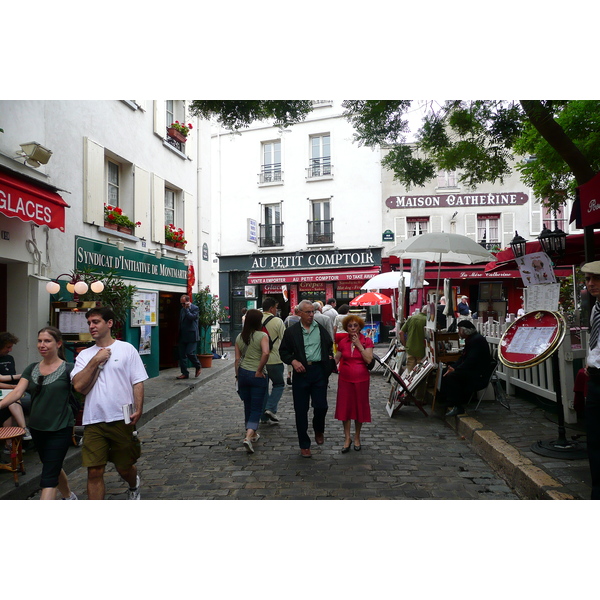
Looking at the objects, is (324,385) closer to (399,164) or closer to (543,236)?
(543,236)

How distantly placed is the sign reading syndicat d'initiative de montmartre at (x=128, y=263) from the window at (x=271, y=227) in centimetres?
1032

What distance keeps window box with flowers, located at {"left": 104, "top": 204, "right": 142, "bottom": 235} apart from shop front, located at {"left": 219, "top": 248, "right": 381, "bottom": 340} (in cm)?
1114

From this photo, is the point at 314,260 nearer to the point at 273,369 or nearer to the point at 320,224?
the point at 320,224

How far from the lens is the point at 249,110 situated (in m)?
5.95

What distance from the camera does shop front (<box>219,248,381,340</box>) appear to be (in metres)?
21.2

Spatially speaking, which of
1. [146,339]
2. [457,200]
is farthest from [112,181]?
[457,200]

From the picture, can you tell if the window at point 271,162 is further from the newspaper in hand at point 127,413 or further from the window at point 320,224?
the newspaper in hand at point 127,413

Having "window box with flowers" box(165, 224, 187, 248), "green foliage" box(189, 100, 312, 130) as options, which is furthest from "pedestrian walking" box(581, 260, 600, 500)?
"window box with flowers" box(165, 224, 187, 248)

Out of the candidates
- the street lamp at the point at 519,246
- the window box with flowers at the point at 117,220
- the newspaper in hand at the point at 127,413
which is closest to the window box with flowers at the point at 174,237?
the window box with flowers at the point at 117,220

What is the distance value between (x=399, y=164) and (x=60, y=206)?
16.5 feet

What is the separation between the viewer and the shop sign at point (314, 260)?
21.2 metres

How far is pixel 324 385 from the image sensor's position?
208 inches

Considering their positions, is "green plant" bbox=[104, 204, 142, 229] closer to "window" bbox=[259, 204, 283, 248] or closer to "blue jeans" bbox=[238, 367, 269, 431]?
"blue jeans" bbox=[238, 367, 269, 431]

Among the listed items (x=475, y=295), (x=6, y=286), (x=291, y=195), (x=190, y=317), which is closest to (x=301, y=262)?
(x=291, y=195)
